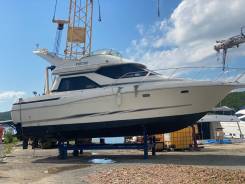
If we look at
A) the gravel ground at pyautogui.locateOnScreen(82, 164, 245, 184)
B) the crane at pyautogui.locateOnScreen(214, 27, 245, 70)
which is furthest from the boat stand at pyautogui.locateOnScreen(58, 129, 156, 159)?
the crane at pyautogui.locateOnScreen(214, 27, 245, 70)

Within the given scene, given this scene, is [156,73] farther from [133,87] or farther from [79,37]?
[79,37]

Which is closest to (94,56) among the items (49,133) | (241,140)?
(49,133)

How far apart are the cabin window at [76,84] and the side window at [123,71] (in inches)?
26.8

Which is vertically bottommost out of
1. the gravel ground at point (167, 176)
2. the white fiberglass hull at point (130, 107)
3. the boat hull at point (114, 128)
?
the gravel ground at point (167, 176)

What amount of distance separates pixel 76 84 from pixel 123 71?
93.1 inches

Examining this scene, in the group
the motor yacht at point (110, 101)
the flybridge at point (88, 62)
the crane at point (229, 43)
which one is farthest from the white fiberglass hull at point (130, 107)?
the crane at point (229, 43)

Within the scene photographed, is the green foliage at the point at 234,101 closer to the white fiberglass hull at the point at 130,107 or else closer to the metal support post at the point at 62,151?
the metal support post at the point at 62,151

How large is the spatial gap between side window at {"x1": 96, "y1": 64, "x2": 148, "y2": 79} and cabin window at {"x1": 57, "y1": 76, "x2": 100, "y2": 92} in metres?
0.68

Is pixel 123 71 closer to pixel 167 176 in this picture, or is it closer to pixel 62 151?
pixel 62 151

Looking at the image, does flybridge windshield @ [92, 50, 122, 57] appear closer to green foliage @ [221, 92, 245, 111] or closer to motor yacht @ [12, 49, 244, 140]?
motor yacht @ [12, 49, 244, 140]

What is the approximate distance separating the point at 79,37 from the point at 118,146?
16445 millimetres

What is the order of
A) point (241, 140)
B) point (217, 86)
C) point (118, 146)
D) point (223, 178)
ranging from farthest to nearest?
point (241, 140), point (118, 146), point (217, 86), point (223, 178)

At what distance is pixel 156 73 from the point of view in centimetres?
1551

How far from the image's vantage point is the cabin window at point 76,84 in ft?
52.8
